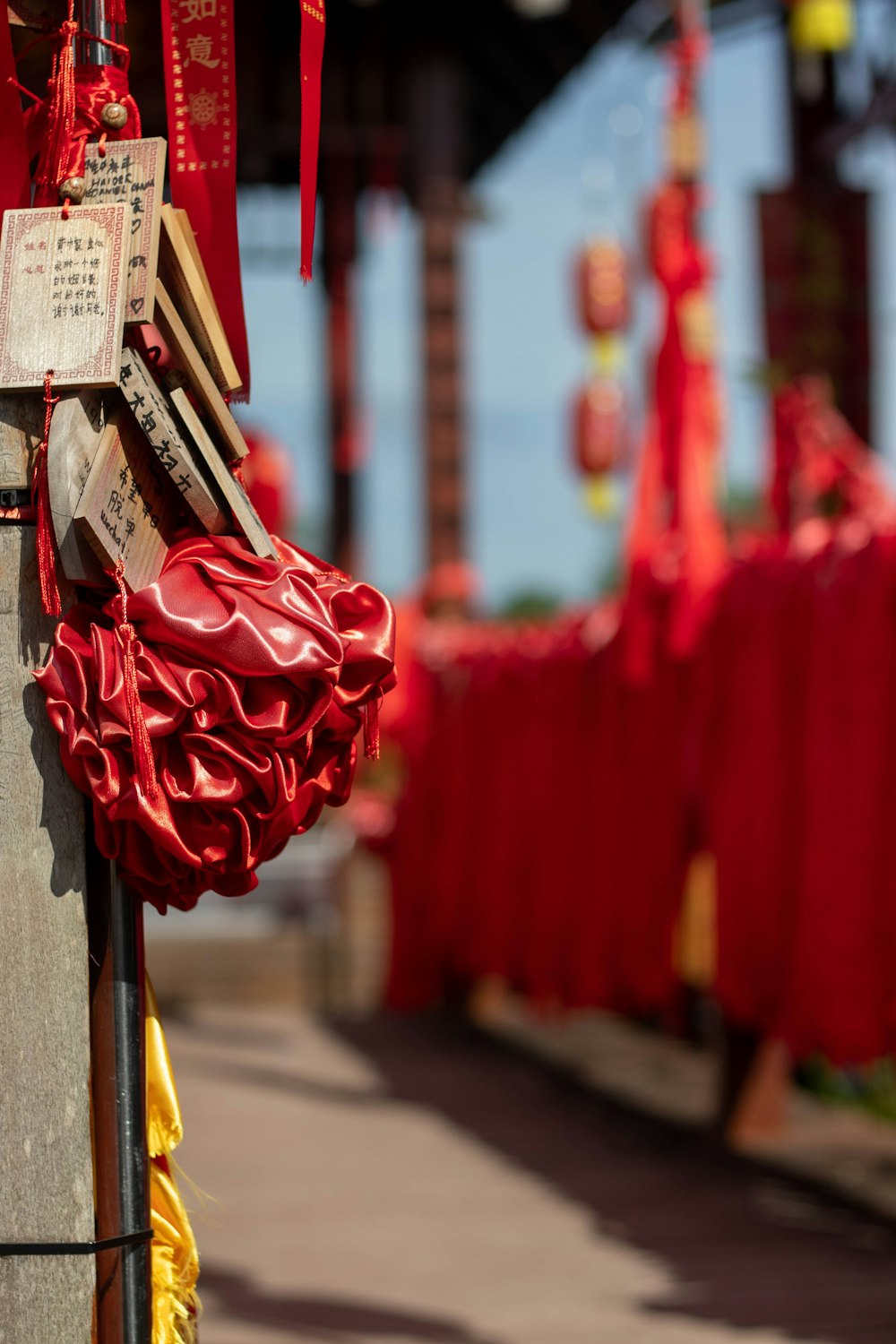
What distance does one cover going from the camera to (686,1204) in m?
4.46

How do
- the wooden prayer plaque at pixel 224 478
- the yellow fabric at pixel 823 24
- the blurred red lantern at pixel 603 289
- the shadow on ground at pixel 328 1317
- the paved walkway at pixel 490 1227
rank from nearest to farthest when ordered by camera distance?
the wooden prayer plaque at pixel 224 478, the shadow on ground at pixel 328 1317, the paved walkway at pixel 490 1227, the yellow fabric at pixel 823 24, the blurred red lantern at pixel 603 289

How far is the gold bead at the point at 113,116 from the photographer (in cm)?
159

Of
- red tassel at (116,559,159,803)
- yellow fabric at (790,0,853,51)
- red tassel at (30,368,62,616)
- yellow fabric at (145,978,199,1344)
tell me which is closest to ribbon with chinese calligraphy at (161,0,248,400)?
red tassel at (30,368,62,616)

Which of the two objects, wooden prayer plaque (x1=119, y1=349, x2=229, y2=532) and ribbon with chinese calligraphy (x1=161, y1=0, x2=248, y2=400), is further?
ribbon with chinese calligraphy (x1=161, y1=0, x2=248, y2=400)

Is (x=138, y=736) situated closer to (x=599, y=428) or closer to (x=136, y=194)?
(x=136, y=194)

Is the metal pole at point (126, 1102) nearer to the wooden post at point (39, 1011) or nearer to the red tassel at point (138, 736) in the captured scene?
the wooden post at point (39, 1011)

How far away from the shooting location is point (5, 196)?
5.28ft

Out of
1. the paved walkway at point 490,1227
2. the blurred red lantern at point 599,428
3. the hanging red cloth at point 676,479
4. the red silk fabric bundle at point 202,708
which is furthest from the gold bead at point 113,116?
the blurred red lantern at point 599,428

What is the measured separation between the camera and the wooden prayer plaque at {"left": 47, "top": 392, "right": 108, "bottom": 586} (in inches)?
57.5

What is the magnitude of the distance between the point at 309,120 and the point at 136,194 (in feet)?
0.66

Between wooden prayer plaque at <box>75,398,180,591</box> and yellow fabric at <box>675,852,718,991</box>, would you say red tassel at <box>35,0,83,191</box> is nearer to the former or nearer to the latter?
Result: wooden prayer plaque at <box>75,398,180,591</box>

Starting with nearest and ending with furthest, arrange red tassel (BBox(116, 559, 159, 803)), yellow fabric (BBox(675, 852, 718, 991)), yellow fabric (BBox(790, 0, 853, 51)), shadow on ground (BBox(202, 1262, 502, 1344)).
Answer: red tassel (BBox(116, 559, 159, 803))
shadow on ground (BBox(202, 1262, 502, 1344))
yellow fabric (BBox(675, 852, 718, 991))
yellow fabric (BBox(790, 0, 853, 51))

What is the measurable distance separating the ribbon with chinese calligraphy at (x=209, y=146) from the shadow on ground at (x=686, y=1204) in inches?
89.9

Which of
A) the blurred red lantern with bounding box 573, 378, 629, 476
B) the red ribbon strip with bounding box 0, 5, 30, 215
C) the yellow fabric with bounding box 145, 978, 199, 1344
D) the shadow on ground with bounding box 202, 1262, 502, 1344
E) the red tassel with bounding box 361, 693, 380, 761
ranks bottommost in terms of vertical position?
the shadow on ground with bounding box 202, 1262, 502, 1344
